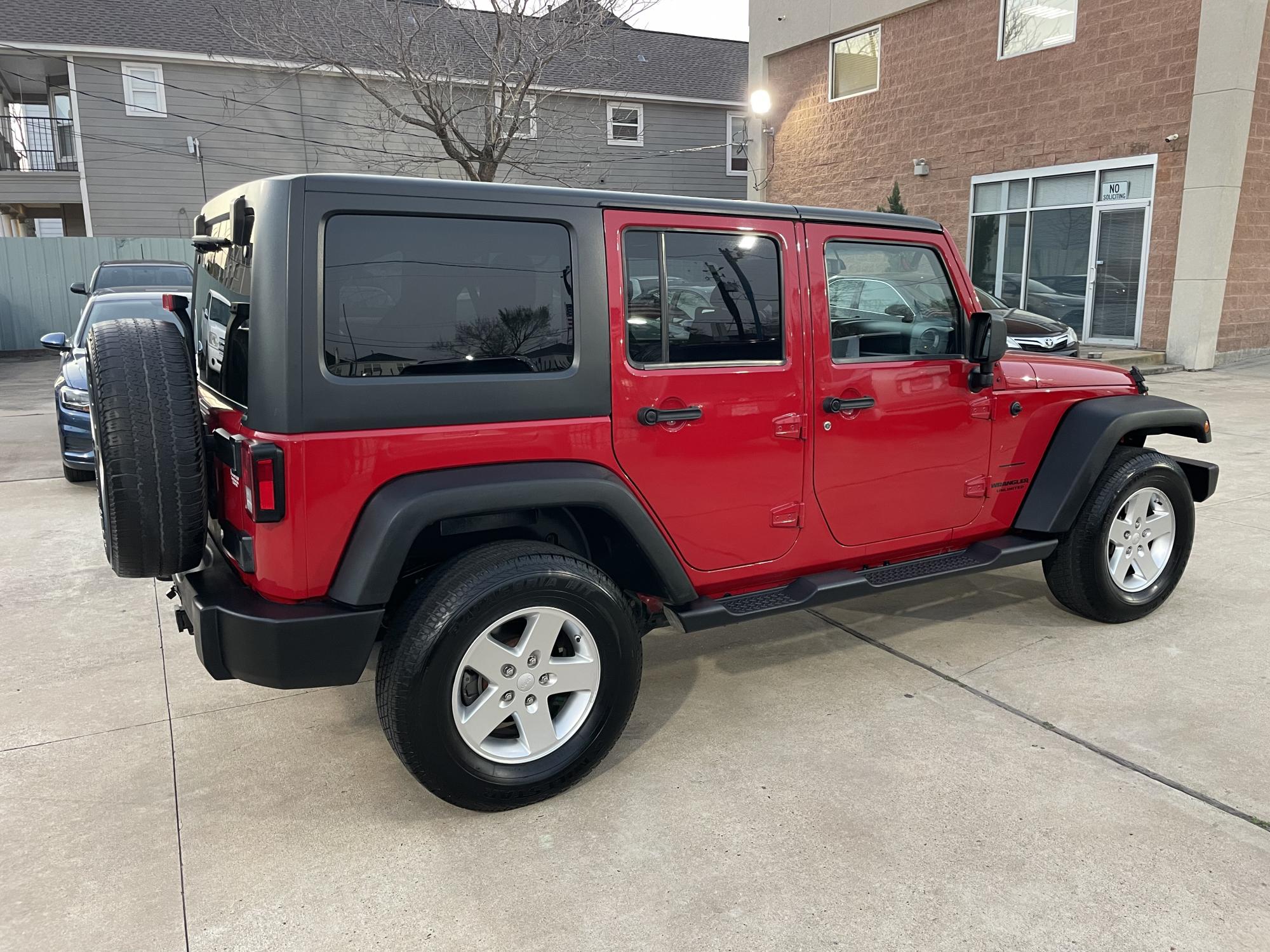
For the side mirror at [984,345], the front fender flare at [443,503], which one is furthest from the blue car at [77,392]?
the side mirror at [984,345]

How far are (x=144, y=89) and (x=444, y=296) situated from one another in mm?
20580

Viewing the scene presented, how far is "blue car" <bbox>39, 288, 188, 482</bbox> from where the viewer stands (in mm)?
6949

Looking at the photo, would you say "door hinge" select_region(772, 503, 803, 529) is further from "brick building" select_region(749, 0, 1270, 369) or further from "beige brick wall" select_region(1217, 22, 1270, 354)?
"beige brick wall" select_region(1217, 22, 1270, 354)

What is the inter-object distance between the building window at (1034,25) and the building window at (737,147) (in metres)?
8.77

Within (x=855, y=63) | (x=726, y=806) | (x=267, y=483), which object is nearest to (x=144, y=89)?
(x=855, y=63)

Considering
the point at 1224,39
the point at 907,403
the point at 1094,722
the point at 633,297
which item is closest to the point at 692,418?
the point at 633,297

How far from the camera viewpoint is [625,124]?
2244 centimetres

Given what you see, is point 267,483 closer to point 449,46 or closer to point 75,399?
point 75,399

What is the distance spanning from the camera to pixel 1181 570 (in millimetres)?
4402

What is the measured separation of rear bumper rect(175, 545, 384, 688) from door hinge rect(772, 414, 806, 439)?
1.52 meters

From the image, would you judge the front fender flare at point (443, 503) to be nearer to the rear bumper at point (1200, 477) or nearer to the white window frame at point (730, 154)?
the rear bumper at point (1200, 477)

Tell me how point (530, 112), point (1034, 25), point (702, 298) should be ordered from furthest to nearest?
point (530, 112), point (1034, 25), point (702, 298)

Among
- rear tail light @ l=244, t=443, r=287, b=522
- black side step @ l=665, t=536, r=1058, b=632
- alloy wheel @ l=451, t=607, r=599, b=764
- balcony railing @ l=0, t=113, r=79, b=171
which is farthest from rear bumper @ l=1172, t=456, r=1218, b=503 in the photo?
A: balcony railing @ l=0, t=113, r=79, b=171

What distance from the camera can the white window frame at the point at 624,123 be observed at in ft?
72.6
